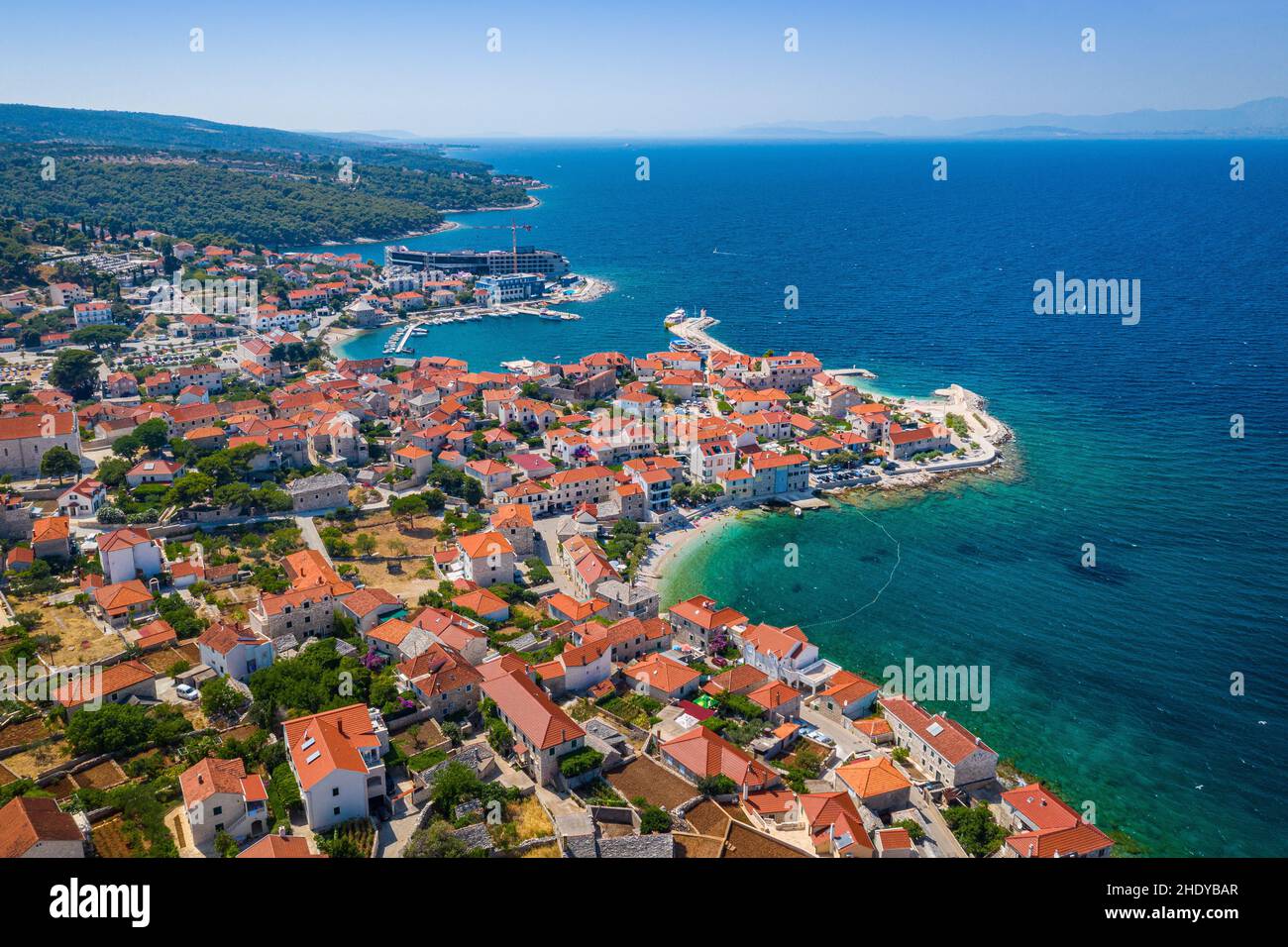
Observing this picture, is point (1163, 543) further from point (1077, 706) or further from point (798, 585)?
point (798, 585)

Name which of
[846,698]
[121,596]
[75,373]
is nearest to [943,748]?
[846,698]

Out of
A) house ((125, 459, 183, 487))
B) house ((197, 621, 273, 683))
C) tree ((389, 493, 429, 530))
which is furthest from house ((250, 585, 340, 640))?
house ((125, 459, 183, 487))

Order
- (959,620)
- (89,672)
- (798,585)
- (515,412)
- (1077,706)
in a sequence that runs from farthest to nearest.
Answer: (515,412), (798,585), (959,620), (1077,706), (89,672)

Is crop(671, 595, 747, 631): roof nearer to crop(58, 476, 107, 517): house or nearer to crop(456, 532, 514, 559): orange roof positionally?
crop(456, 532, 514, 559): orange roof

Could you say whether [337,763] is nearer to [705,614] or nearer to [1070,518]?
[705,614]

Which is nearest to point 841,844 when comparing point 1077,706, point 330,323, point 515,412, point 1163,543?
point 1077,706

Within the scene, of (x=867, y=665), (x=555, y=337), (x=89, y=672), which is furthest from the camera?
(x=555, y=337)
